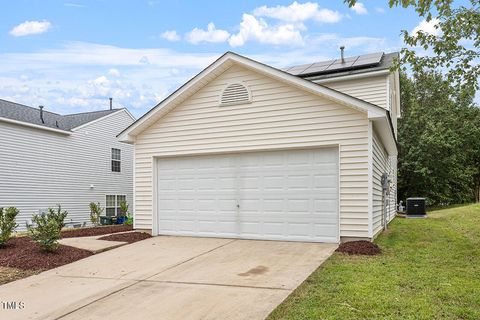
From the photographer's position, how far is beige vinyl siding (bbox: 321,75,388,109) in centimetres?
1320

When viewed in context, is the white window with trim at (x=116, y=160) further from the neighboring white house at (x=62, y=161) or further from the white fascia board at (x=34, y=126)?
the white fascia board at (x=34, y=126)

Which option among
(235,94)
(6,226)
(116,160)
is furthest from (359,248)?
(116,160)

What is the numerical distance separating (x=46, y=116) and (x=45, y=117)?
27cm

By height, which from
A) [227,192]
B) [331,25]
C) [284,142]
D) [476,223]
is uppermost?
[331,25]

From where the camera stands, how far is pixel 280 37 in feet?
48.9

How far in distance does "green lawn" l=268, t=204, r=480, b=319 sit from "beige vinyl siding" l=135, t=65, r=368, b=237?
1.53m

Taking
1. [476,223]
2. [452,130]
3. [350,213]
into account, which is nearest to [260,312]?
[350,213]

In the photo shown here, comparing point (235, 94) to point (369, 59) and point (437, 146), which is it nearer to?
point (369, 59)

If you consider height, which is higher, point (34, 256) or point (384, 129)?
point (384, 129)

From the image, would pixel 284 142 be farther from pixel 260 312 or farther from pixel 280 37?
pixel 280 37

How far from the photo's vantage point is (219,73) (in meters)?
10.5

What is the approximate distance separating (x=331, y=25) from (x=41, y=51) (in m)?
14.5

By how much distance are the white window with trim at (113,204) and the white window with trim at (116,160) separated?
1.54m

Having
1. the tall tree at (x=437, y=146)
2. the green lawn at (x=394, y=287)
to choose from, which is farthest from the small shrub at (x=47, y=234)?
the tall tree at (x=437, y=146)
